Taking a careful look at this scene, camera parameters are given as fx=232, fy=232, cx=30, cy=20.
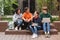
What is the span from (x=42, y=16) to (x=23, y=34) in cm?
145

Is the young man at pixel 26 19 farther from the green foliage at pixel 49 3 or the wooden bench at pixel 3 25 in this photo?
the green foliage at pixel 49 3

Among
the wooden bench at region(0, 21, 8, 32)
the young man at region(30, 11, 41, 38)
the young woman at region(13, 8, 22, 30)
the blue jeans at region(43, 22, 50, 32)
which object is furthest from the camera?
the wooden bench at region(0, 21, 8, 32)

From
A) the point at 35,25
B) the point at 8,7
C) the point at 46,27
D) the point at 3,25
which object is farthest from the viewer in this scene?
the point at 8,7

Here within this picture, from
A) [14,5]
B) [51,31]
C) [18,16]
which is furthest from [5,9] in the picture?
[51,31]

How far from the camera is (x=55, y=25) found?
1364 cm

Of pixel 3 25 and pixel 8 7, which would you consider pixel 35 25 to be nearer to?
pixel 3 25

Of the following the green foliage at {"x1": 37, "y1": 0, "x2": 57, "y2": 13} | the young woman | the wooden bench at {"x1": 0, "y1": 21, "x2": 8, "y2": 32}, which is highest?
the green foliage at {"x1": 37, "y1": 0, "x2": 57, "y2": 13}

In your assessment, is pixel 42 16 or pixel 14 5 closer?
pixel 42 16

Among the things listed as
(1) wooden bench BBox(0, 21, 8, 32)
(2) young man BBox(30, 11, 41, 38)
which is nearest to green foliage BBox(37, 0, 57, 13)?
(1) wooden bench BBox(0, 21, 8, 32)

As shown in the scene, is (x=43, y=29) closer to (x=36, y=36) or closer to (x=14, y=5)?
(x=36, y=36)

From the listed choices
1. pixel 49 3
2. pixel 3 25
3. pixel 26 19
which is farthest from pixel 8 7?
pixel 26 19

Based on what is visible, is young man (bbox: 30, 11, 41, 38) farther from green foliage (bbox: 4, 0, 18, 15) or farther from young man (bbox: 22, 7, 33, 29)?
green foliage (bbox: 4, 0, 18, 15)

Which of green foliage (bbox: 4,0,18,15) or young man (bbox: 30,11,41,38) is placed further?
green foliage (bbox: 4,0,18,15)

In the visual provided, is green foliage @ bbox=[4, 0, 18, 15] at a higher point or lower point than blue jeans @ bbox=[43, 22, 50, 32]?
higher
